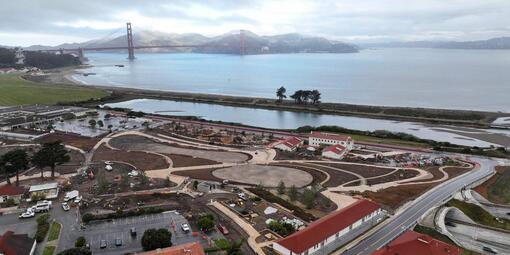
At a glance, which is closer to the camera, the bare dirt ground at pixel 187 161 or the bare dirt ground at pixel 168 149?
the bare dirt ground at pixel 187 161

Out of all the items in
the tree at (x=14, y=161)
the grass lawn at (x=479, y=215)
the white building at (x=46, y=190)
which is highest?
the tree at (x=14, y=161)

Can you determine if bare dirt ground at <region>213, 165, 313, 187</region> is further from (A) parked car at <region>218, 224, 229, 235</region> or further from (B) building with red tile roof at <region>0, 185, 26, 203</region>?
(B) building with red tile roof at <region>0, 185, 26, 203</region>

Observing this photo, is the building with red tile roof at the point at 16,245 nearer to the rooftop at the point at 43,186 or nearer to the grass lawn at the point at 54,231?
the grass lawn at the point at 54,231

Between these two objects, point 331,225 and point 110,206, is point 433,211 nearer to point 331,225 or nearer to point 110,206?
point 331,225

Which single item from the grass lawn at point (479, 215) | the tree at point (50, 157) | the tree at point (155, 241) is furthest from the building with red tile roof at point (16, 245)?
the grass lawn at point (479, 215)

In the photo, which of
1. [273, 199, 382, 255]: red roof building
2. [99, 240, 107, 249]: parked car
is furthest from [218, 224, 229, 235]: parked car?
[99, 240, 107, 249]: parked car
